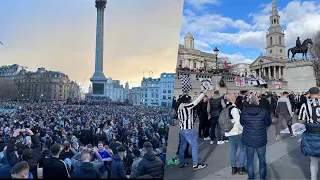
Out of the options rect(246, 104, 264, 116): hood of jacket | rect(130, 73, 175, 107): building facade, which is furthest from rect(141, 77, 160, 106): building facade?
rect(246, 104, 264, 116): hood of jacket

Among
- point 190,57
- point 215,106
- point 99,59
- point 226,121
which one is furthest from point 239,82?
point 99,59

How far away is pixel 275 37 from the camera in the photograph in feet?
195

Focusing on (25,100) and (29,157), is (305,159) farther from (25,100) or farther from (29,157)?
(25,100)

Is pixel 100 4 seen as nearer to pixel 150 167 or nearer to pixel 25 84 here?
pixel 25 84

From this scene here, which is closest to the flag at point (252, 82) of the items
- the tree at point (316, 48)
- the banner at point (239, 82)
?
the banner at point (239, 82)

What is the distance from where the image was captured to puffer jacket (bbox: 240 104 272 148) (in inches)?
123

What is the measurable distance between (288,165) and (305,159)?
20.1 inches

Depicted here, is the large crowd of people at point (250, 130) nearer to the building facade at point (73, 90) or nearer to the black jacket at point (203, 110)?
→ the black jacket at point (203, 110)

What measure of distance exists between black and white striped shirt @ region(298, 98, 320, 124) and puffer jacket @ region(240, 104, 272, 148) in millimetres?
406

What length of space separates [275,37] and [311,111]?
63224 millimetres

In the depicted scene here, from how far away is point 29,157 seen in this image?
10.6ft

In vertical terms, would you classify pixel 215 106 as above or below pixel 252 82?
below

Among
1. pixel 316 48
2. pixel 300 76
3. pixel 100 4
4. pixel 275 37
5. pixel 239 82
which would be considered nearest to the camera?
pixel 239 82

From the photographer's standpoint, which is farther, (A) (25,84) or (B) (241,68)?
(B) (241,68)
